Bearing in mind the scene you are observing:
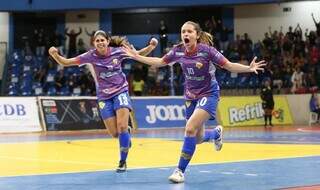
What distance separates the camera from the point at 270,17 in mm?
39125

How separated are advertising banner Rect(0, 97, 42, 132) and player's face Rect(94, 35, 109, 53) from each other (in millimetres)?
13742

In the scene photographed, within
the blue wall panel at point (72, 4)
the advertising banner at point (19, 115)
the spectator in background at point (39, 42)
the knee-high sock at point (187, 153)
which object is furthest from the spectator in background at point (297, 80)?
the knee-high sock at point (187, 153)

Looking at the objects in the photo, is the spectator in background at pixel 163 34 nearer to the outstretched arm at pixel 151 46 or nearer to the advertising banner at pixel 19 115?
the advertising banner at pixel 19 115

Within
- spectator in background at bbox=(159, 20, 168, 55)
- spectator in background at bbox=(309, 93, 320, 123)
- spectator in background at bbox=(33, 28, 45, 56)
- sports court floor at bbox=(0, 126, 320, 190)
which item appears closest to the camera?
sports court floor at bbox=(0, 126, 320, 190)

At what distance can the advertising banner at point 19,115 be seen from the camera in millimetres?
23766

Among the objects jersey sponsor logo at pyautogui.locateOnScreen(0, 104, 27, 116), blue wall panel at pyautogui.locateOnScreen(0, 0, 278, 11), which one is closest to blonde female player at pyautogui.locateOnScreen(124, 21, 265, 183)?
jersey sponsor logo at pyautogui.locateOnScreen(0, 104, 27, 116)

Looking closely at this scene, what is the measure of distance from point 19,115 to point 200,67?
52.4ft

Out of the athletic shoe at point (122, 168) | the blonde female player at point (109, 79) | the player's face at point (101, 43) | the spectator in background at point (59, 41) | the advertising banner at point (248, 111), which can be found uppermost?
the spectator in background at point (59, 41)

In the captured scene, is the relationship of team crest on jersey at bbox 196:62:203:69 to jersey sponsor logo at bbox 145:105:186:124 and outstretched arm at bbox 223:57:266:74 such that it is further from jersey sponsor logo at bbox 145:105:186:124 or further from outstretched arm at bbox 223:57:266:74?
jersey sponsor logo at bbox 145:105:186:124

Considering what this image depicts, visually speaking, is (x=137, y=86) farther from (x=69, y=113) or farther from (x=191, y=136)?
(x=191, y=136)

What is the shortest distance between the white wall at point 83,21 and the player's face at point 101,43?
30.1m

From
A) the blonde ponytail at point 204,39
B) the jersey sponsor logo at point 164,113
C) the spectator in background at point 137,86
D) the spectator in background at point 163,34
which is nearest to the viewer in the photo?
the blonde ponytail at point 204,39

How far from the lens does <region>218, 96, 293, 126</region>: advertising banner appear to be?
2902 cm

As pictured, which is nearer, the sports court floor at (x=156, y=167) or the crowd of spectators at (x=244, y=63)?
the sports court floor at (x=156, y=167)
